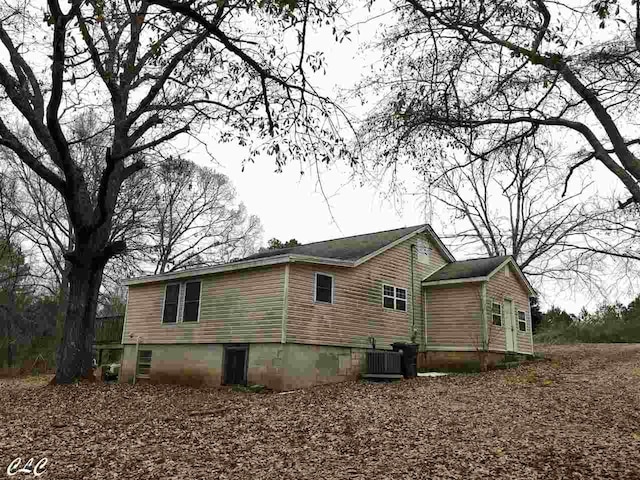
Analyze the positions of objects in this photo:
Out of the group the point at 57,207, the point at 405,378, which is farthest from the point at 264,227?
the point at 405,378

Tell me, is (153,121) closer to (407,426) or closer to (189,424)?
(189,424)

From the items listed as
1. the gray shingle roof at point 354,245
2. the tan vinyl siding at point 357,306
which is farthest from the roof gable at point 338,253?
the tan vinyl siding at point 357,306

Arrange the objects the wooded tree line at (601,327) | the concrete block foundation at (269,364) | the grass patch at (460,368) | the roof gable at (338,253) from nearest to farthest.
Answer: the concrete block foundation at (269,364)
the roof gable at (338,253)
the grass patch at (460,368)
the wooded tree line at (601,327)

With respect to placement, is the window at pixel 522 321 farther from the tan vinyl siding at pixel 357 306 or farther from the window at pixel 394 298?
the window at pixel 394 298

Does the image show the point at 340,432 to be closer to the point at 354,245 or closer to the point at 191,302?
the point at 191,302

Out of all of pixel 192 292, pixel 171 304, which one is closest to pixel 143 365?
pixel 171 304

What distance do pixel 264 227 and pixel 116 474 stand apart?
104 ft

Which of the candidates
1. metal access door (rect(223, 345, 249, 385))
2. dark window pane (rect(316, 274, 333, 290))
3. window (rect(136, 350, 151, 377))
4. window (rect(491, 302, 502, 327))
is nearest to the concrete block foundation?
metal access door (rect(223, 345, 249, 385))

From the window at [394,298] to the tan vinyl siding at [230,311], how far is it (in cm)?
459

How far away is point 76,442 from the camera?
831 centimetres

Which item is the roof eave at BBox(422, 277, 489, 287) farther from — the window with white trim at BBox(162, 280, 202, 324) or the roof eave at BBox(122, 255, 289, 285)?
the window with white trim at BBox(162, 280, 202, 324)

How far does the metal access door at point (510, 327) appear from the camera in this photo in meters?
19.9

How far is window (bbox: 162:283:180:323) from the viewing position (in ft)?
60.1

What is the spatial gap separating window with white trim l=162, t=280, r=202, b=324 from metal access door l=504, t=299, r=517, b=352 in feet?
38.0
